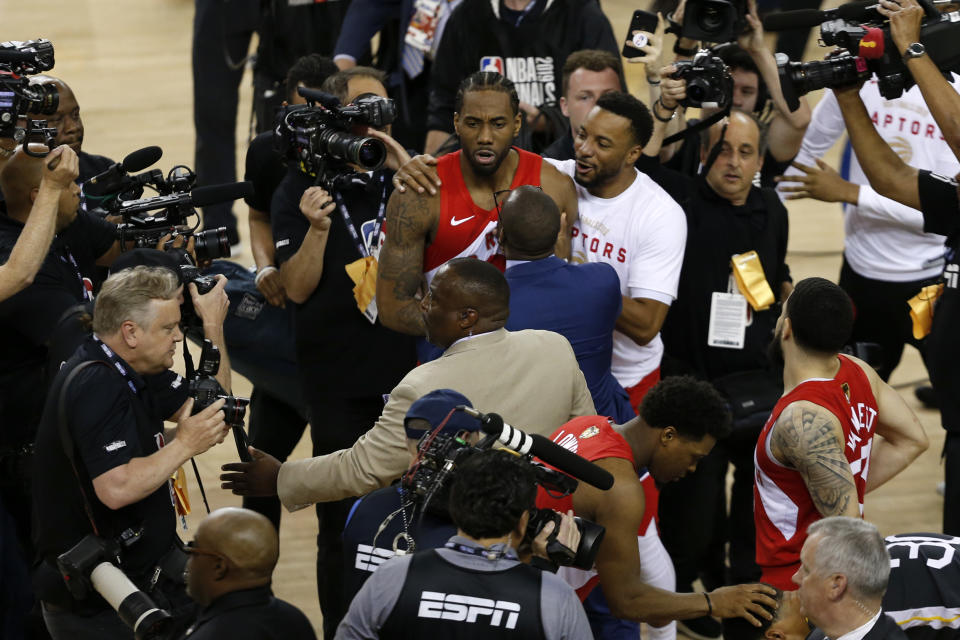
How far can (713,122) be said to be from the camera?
4.71 m

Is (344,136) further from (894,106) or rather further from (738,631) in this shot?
(894,106)

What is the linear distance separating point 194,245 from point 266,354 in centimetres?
79

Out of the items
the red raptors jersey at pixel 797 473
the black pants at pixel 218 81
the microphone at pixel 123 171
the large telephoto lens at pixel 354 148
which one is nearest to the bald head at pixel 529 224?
the large telephoto lens at pixel 354 148

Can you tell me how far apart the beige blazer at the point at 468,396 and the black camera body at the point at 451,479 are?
38 cm

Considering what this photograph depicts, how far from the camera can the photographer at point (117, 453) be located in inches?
129

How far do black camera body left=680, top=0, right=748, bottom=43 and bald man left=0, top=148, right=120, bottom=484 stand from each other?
2.41 metres

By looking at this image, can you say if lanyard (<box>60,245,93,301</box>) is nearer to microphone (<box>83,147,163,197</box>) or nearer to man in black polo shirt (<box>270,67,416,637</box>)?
microphone (<box>83,147,163,197</box>)

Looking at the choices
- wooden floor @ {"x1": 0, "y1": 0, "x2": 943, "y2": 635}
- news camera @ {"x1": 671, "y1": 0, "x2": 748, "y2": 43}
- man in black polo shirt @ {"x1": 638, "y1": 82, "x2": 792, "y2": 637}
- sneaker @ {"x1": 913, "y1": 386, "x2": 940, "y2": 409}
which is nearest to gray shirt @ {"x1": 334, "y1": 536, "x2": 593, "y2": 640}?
man in black polo shirt @ {"x1": 638, "y1": 82, "x2": 792, "y2": 637}

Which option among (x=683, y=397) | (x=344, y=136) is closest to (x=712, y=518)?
(x=683, y=397)

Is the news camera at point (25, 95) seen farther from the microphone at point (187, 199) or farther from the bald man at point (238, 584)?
the bald man at point (238, 584)

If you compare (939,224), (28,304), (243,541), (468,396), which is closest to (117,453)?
(243,541)

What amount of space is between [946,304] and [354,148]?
6.74 ft

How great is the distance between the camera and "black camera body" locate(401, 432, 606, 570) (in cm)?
287

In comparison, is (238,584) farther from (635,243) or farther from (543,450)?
(635,243)
